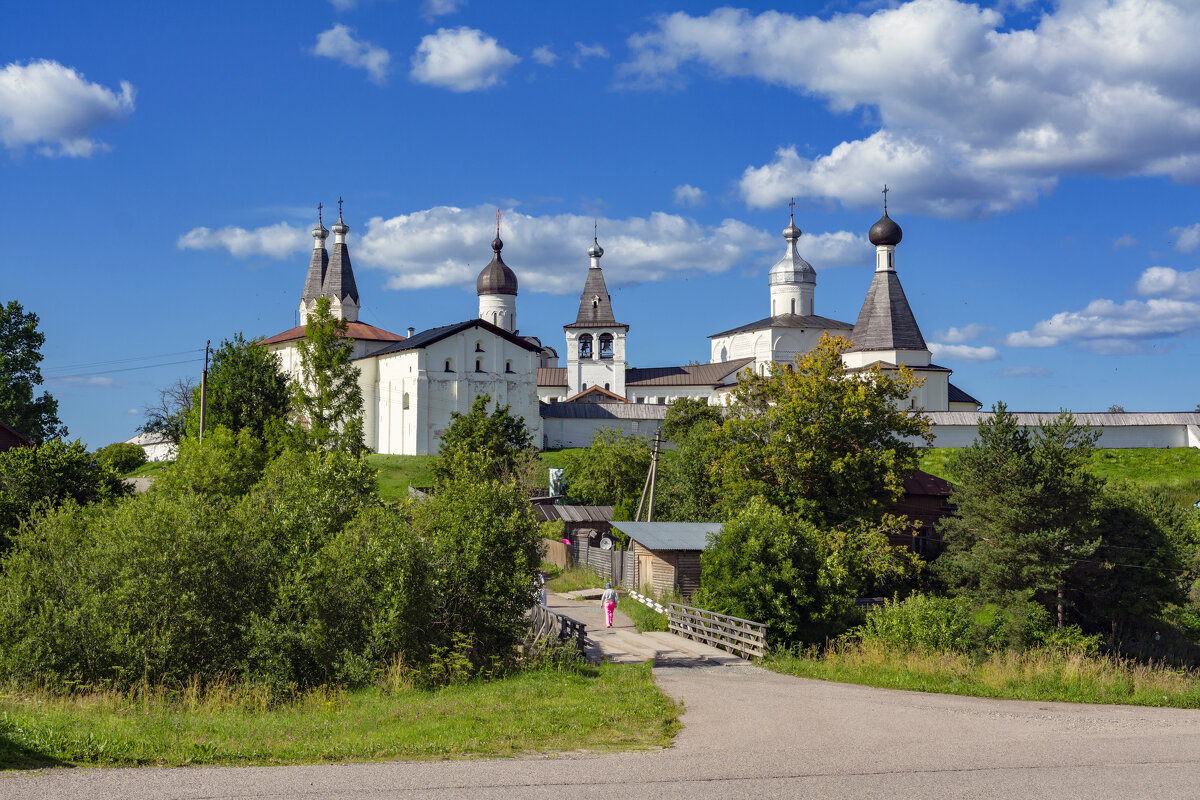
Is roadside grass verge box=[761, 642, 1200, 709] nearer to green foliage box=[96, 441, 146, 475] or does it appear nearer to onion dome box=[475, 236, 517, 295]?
green foliage box=[96, 441, 146, 475]

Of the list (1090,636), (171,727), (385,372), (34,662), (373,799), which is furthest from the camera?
(385,372)

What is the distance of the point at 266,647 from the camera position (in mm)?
15234

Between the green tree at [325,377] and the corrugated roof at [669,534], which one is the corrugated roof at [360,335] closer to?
the green tree at [325,377]

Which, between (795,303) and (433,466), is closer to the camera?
(433,466)

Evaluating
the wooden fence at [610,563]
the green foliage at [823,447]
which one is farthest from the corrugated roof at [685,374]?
the green foliage at [823,447]

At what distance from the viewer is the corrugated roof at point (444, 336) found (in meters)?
61.4

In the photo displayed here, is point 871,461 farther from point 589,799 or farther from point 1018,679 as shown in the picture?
point 589,799

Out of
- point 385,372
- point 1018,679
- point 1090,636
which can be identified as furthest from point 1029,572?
point 385,372

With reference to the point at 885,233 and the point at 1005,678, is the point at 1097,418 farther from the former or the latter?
the point at 1005,678

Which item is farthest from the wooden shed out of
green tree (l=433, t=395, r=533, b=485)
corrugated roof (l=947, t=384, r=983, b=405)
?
corrugated roof (l=947, t=384, r=983, b=405)

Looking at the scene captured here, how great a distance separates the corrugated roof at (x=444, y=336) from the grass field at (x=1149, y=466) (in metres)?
25.1

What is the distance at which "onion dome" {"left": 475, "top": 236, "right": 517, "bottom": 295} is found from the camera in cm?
7888

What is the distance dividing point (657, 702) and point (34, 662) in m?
8.64

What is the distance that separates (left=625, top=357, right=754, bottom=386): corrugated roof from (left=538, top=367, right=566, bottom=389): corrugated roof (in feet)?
18.0
